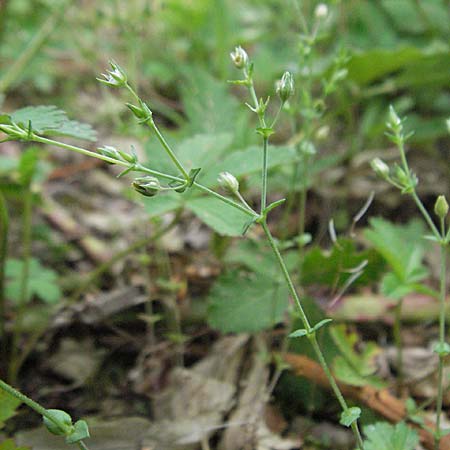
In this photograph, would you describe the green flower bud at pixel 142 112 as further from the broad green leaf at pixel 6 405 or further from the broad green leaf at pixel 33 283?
the broad green leaf at pixel 33 283

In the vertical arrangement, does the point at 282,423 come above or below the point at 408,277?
below

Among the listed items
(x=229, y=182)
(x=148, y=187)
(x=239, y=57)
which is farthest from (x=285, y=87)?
(x=148, y=187)

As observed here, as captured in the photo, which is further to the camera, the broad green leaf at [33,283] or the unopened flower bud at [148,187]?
the broad green leaf at [33,283]

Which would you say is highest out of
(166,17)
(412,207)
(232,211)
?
(166,17)

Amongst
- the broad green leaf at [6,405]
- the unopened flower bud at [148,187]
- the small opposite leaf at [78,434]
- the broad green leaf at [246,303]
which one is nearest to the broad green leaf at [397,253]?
the broad green leaf at [246,303]

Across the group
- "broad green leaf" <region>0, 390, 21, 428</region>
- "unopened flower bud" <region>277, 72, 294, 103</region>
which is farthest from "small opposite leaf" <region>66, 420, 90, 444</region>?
"unopened flower bud" <region>277, 72, 294, 103</region>

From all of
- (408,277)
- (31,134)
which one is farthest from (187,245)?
(31,134)

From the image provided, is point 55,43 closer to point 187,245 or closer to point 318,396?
point 187,245
